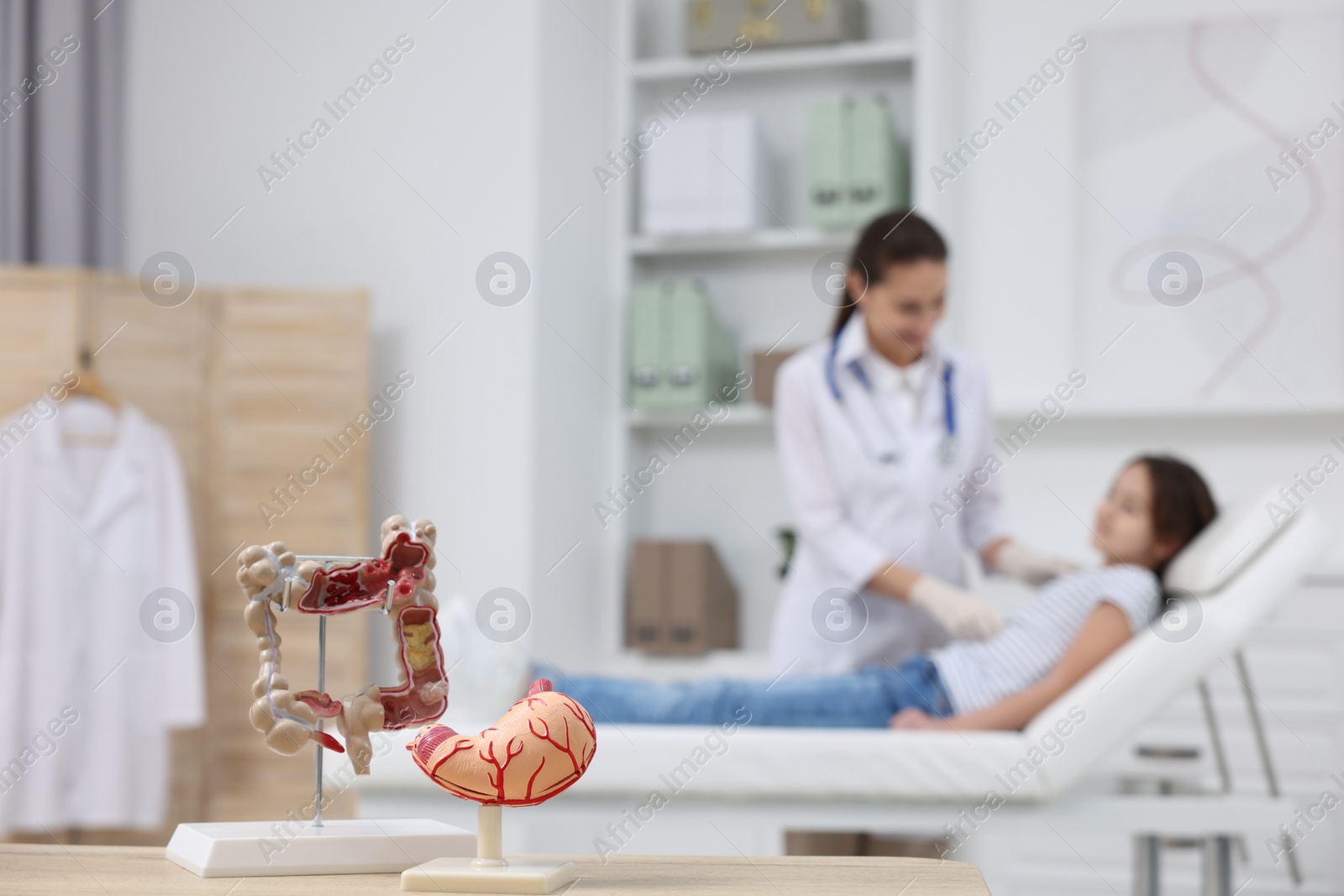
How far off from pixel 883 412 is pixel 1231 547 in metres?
0.66

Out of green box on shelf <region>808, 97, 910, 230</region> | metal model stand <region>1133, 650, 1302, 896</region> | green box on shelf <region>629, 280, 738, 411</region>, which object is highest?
green box on shelf <region>808, 97, 910, 230</region>

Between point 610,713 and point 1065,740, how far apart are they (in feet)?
2.14

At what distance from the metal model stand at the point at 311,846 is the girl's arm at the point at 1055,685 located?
40.3 inches

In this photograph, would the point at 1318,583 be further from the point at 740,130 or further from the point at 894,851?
the point at 740,130

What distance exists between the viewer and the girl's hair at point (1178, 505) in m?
2.01

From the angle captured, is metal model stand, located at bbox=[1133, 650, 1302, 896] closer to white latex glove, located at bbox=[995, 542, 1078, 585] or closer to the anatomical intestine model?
white latex glove, located at bbox=[995, 542, 1078, 585]

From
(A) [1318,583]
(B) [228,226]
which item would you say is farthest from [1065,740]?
(B) [228,226]

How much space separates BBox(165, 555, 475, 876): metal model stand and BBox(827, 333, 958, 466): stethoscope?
1.39m

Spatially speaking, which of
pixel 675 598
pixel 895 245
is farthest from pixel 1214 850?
pixel 675 598

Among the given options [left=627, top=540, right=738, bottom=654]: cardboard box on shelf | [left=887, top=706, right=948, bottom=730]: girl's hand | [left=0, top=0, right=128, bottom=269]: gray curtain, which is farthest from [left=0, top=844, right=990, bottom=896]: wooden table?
[left=0, top=0, right=128, bottom=269]: gray curtain

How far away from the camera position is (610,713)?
184 centimetres

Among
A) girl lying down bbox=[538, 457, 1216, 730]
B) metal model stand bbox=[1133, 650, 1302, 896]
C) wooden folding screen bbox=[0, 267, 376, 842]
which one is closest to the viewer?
metal model stand bbox=[1133, 650, 1302, 896]

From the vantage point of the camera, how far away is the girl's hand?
5.80 ft

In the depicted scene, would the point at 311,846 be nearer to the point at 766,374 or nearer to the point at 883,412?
the point at 883,412
